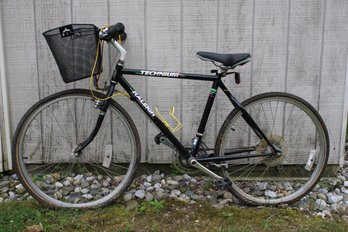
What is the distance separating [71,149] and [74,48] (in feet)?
3.47

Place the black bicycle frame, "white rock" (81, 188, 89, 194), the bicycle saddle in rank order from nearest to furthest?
the bicycle saddle → the black bicycle frame → "white rock" (81, 188, 89, 194)

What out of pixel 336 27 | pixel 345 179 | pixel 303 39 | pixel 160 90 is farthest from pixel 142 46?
pixel 345 179

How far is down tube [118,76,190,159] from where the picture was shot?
302 cm

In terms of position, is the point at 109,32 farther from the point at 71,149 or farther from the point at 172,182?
the point at 172,182

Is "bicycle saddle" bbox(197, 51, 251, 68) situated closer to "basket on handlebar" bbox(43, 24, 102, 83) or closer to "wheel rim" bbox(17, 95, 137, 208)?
"basket on handlebar" bbox(43, 24, 102, 83)

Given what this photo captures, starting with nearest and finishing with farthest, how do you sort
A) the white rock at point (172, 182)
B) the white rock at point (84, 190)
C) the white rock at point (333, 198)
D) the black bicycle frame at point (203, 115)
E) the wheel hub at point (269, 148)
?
the black bicycle frame at point (203, 115), the wheel hub at point (269, 148), the white rock at point (333, 198), the white rock at point (84, 190), the white rock at point (172, 182)

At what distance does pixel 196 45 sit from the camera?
11.0 feet

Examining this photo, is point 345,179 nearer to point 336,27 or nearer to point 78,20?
point 336,27

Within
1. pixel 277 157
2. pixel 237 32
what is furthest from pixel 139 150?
pixel 237 32

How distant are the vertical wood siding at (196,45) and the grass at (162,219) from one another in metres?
0.76

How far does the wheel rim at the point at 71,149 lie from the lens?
11.3ft

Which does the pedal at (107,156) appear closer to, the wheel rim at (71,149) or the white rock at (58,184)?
the wheel rim at (71,149)

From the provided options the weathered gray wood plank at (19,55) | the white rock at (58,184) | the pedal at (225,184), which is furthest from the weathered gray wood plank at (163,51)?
the weathered gray wood plank at (19,55)

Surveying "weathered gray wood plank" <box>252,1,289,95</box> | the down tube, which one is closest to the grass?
the down tube
